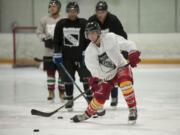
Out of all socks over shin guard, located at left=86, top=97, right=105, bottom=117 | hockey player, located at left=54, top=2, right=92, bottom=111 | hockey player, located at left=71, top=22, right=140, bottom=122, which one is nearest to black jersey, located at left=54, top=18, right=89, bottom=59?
hockey player, located at left=54, top=2, right=92, bottom=111

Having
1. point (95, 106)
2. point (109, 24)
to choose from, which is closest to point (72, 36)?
point (109, 24)

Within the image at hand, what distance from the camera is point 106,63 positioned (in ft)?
13.4

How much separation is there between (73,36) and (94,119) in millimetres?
997

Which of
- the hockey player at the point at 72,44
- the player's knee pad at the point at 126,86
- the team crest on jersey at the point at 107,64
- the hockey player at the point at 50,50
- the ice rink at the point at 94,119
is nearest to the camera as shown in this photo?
the ice rink at the point at 94,119

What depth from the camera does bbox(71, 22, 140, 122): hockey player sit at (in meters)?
4.02

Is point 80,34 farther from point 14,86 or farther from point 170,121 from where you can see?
point 14,86

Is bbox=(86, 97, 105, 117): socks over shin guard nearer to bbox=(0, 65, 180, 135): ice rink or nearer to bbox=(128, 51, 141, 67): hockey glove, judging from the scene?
bbox=(0, 65, 180, 135): ice rink

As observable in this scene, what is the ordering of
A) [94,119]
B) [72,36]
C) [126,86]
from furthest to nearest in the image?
[72,36]
[94,119]
[126,86]

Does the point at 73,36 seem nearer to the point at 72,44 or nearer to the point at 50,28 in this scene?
the point at 72,44

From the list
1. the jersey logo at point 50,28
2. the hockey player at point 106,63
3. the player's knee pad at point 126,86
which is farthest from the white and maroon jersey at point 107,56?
the jersey logo at point 50,28

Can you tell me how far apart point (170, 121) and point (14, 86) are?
10.8 ft

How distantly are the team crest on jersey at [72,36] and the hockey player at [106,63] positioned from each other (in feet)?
2.72

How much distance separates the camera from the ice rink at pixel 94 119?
3.83 metres

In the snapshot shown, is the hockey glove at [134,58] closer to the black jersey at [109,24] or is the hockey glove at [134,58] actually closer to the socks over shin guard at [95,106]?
the socks over shin guard at [95,106]
